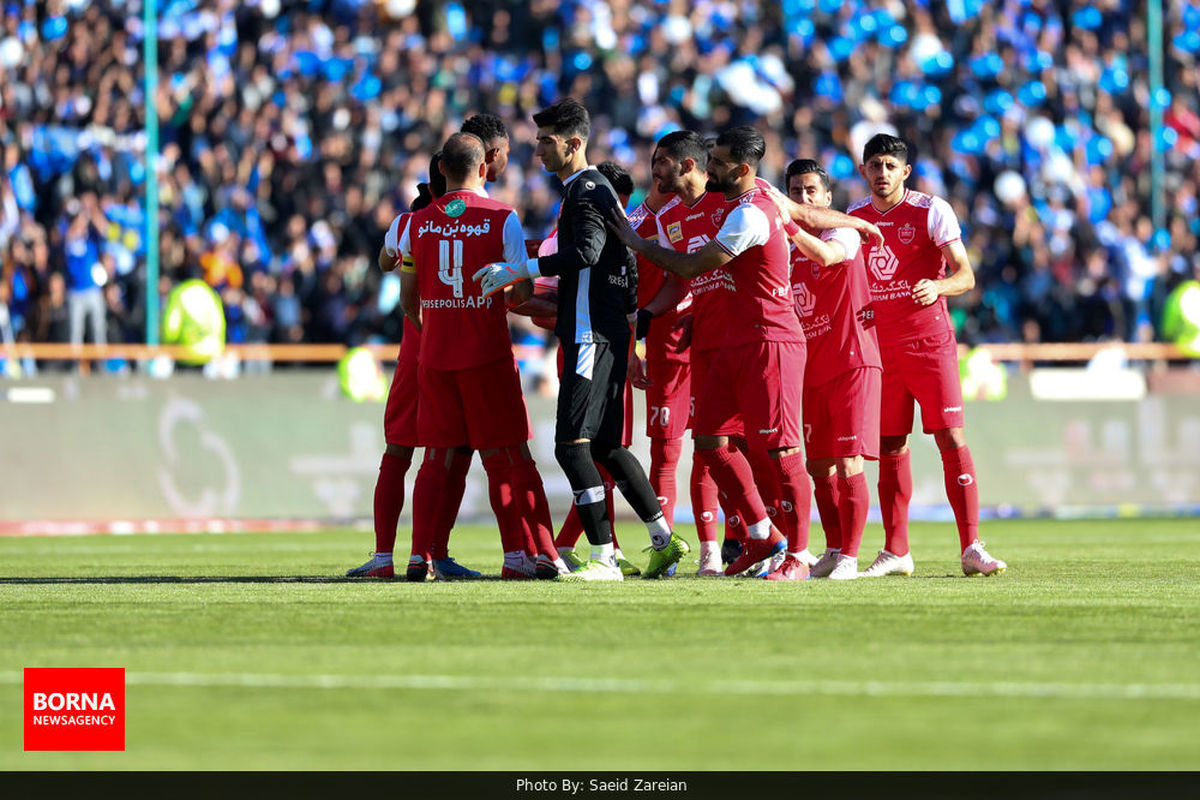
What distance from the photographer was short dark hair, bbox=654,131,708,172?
1030cm

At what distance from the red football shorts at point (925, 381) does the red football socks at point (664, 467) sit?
1.22 m

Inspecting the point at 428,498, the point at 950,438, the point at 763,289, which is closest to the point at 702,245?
the point at 763,289

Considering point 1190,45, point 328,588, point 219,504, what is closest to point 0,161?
point 219,504

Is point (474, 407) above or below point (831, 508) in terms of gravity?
above

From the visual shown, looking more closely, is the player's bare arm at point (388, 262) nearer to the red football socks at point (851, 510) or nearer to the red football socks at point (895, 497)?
the red football socks at point (851, 510)

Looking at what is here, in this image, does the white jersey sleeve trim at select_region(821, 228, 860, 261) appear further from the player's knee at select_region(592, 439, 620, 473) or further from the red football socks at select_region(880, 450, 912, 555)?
→ the player's knee at select_region(592, 439, 620, 473)

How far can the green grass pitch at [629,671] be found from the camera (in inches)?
181

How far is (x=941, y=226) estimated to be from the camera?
10273 mm

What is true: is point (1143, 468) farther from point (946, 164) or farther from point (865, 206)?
point (865, 206)

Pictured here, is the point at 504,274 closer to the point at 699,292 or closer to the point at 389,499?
the point at 699,292

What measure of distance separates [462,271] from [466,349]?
39 cm

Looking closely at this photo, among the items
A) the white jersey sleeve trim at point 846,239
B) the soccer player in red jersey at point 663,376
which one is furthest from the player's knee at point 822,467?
the white jersey sleeve trim at point 846,239

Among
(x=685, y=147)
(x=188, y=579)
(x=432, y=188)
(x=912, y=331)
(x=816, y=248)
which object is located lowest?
(x=188, y=579)

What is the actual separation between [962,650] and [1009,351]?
564 inches
